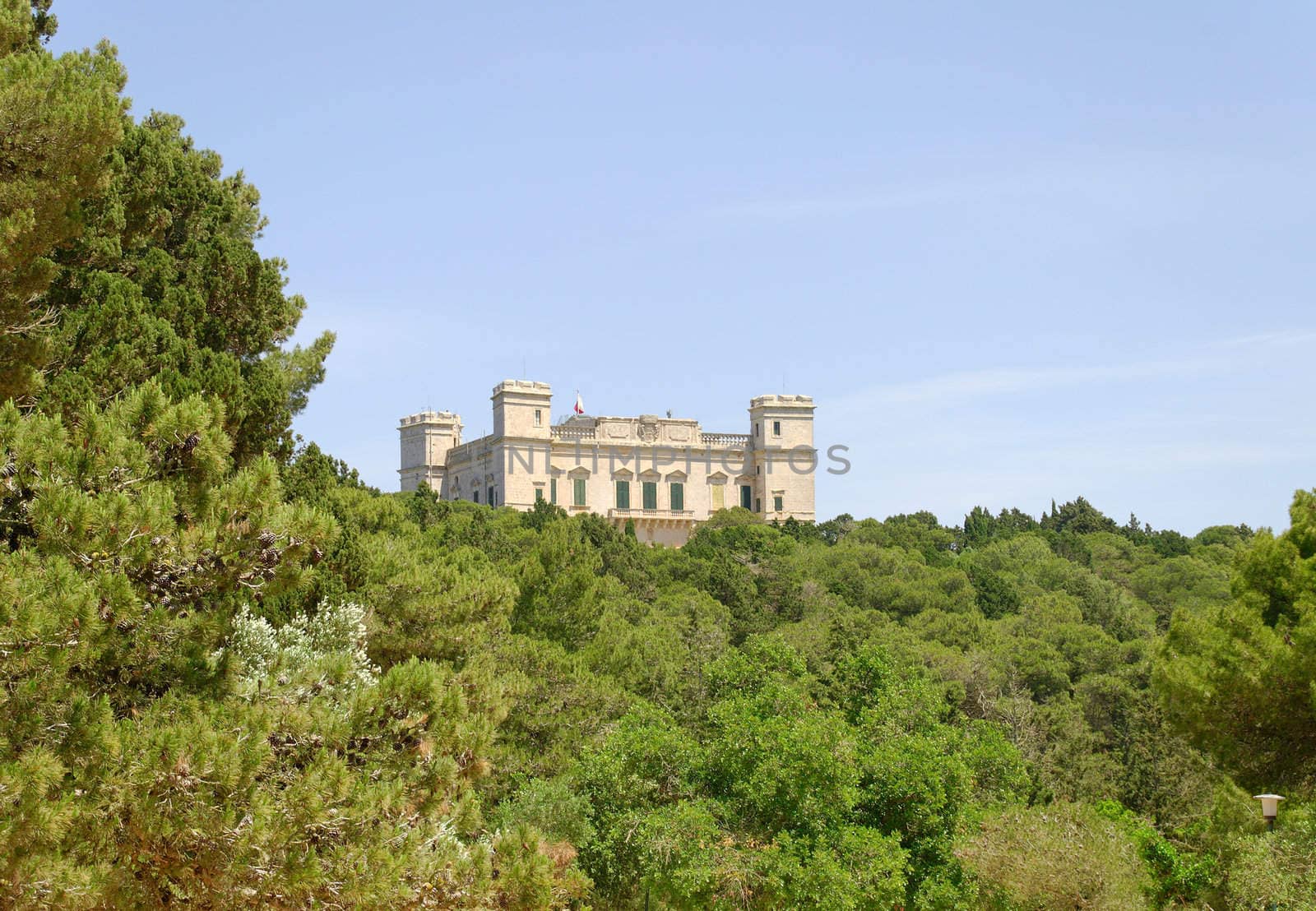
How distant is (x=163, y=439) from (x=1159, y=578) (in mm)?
49240

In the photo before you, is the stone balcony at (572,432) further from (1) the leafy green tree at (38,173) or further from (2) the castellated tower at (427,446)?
(1) the leafy green tree at (38,173)

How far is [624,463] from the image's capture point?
6712cm

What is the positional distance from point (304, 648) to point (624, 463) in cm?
5595

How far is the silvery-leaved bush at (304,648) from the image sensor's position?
9.16 meters

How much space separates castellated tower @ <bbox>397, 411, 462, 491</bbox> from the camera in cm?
6962

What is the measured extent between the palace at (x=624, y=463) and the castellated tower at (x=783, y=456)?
40 millimetres

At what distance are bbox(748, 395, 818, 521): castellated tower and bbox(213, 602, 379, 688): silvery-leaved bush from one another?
55240mm

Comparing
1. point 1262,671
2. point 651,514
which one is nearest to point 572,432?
point 651,514

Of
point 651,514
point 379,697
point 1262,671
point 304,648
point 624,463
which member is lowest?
point 1262,671

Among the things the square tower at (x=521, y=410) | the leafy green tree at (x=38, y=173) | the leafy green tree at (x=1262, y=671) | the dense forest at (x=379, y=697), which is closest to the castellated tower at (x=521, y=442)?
the square tower at (x=521, y=410)

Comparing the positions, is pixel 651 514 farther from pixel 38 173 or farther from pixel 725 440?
pixel 38 173

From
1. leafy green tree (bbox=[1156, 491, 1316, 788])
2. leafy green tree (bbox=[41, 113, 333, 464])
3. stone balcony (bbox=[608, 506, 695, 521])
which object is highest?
stone balcony (bbox=[608, 506, 695, 521])

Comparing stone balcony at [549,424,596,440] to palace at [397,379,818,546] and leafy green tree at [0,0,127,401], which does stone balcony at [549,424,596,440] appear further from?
leafy green tree at [0,0,127,401]

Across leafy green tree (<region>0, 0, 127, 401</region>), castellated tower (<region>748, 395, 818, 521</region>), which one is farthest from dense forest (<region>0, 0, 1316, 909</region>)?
castellated tower (<region>748, 395, 818, 521</region>)
